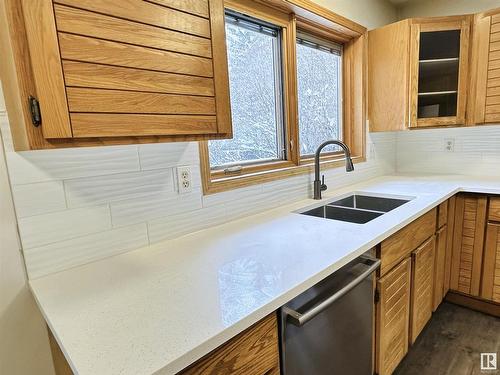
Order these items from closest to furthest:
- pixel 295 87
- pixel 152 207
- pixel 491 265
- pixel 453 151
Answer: pixel 152 207 → pixel 295 87 → pixel 491 265 → pixel 453 151

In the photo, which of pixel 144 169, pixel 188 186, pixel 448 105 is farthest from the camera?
pixel 448 105

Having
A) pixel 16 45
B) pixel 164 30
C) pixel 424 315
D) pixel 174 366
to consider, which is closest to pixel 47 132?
pixel 16 45

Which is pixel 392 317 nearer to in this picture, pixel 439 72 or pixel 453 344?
pixel 453 344

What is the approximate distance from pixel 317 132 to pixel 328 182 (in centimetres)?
39

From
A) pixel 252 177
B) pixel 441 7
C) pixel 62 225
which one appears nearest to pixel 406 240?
pixel 252 177

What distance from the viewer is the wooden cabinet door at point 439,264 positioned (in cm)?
183

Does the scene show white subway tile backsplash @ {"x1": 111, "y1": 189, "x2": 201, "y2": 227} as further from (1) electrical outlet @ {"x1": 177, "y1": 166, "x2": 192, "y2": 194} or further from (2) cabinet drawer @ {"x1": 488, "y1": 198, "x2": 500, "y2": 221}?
(2) cabinet drawer @ {"x1": 488, "y1": 198, "x2": 500, "y2": 221}

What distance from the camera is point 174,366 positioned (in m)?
0.56

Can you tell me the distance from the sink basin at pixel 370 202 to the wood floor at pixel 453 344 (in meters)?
0.81

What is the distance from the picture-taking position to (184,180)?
1.26m

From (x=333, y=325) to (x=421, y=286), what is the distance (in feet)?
3.00

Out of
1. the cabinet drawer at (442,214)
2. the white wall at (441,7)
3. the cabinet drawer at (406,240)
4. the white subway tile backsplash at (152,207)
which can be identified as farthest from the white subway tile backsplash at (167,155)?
the white wall at (441,7)

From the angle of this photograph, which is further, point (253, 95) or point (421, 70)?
point (421, 70)

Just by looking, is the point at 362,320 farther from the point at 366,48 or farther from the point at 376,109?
the point at 366,48
